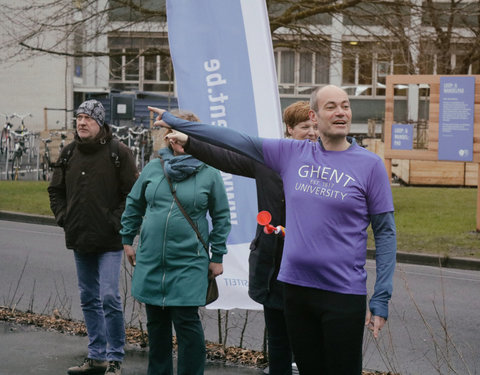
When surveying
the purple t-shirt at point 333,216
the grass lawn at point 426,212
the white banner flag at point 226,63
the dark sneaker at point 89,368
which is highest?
the white banner flag at point 226,63

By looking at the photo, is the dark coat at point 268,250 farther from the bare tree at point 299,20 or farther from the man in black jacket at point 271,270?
the bare tree at point 299,20

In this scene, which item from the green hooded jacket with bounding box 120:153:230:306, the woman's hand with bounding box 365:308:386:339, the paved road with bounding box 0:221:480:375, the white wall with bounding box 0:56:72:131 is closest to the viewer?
the woman's hand with bounding box 365:308:386:339

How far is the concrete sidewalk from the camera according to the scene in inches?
220

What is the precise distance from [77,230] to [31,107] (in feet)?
118

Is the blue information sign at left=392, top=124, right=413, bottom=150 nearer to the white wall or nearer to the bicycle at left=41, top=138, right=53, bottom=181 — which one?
the bicycle at left=41, top=138, right=53, bottom=181

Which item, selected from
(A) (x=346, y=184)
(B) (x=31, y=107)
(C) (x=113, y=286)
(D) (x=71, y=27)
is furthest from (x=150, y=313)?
(B) (x=31, y=107)

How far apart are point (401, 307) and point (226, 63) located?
12.2 feet

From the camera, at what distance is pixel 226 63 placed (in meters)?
5.43

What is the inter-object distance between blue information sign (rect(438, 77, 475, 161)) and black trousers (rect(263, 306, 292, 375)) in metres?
9.59

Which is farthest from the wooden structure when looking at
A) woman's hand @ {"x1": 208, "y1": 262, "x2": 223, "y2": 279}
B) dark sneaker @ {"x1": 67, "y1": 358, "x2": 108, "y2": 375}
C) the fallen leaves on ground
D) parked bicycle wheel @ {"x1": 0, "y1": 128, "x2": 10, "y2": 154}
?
parked bicycle wheel @ {"x1": 0, "y1": 128, "x2": 10, "y2": 154}

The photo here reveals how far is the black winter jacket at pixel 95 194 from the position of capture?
545 cm

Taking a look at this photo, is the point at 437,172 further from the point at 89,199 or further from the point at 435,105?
the point at 89,199

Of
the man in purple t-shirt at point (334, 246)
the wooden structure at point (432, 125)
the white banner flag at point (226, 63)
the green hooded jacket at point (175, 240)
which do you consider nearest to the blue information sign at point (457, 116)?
the wooden structure at point (432, 125)

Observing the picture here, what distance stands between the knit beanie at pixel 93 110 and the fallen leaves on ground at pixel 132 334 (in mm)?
1619
